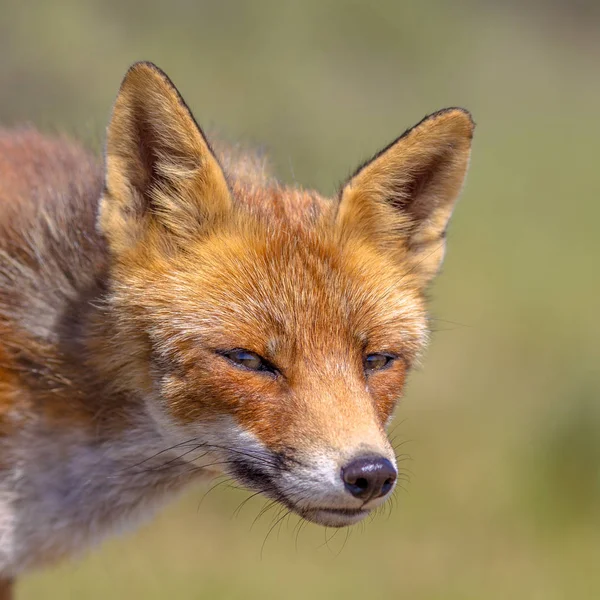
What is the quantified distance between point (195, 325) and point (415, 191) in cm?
155

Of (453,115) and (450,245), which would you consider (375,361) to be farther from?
(450,245)

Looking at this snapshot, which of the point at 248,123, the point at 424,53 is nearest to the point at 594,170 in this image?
the point at 424,53

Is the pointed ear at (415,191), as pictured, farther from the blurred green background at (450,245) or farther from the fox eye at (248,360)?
the blurred green background at (450,245)

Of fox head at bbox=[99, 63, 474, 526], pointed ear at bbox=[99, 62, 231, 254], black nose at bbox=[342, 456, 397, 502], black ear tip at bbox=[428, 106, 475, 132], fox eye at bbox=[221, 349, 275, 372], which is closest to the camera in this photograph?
black nose at bbox=[342, 456, 397, 502]

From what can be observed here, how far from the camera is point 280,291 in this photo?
15.5 ft

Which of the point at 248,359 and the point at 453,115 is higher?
the point at 453,115

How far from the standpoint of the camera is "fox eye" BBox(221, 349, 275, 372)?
4.52m

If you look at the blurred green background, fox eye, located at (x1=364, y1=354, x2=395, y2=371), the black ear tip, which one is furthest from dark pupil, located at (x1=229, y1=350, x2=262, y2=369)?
the blurred green background

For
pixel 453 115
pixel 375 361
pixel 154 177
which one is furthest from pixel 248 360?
pixel 453 115

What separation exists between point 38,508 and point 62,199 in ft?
5.69

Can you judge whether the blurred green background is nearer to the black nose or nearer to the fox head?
the fox head

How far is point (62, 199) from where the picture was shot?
5.60 meters

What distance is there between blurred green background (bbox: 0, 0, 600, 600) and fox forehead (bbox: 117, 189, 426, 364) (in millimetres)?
1673

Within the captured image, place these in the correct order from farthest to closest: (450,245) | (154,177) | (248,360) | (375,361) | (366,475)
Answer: (450,245) → (154,177) → (375,361) → (248,360) → (366,475)
